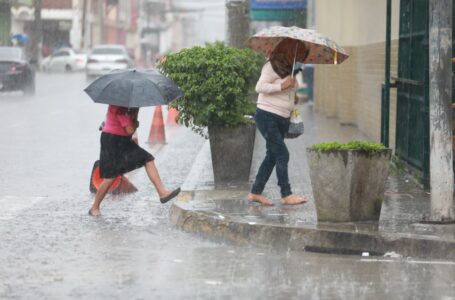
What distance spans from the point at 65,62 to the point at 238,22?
47888mm

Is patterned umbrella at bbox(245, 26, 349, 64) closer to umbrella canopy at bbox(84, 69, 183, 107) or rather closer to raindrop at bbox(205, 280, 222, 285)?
umbrella canopy at bbox(84, 69, 183, 107)

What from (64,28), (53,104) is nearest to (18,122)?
(53,104)

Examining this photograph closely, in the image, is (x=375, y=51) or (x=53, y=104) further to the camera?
(x=53, y=104)

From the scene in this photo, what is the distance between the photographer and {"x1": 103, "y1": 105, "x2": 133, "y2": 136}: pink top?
451 inches

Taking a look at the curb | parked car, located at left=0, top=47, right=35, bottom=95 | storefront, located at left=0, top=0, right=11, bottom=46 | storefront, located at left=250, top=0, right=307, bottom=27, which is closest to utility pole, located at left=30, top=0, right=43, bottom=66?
storefront, located at left=0, top=0, right=11, bottom=46

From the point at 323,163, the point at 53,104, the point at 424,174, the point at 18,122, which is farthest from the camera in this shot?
the point at 53,104

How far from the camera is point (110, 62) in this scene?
179ft

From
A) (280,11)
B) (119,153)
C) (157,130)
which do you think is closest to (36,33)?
(280,11)

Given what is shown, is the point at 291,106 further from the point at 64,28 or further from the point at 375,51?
the point at 64,28

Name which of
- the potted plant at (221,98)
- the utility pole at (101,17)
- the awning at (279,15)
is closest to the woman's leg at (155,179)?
the potted plant at (221,98)

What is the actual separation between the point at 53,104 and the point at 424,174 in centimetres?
2120

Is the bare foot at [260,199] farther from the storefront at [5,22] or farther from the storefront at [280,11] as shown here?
the storefront at [5,22]

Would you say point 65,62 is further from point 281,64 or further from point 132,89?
point 281,64

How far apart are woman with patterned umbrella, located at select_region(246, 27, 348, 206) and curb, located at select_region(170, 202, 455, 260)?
116 centimetres
